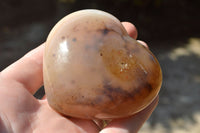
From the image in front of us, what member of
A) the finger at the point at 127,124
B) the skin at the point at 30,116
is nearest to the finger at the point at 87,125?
the skin at the point at 30,116

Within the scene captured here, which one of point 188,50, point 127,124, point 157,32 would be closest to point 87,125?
point 127,124

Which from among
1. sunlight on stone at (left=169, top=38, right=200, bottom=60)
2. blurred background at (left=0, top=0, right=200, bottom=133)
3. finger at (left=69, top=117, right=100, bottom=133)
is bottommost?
sunlight on stone at (left=169, top=38, right=200, bottom=60)

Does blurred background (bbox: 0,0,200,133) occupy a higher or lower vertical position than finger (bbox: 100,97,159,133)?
lower

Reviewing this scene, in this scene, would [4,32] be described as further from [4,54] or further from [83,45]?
[83,45]

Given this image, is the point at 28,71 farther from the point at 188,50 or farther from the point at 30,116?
the point at 188,50

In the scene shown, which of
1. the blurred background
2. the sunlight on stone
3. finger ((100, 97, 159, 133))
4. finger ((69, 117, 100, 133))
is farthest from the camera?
the sunlight on stone

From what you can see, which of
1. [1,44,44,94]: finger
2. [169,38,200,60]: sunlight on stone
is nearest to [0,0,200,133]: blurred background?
[169,38,200,60]: sunlight on stone

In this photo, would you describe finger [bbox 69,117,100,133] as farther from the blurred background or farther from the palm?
the blurred background
